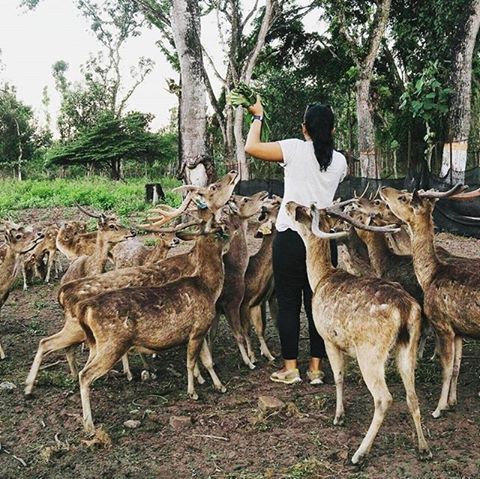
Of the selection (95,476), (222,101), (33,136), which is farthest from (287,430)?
(33,136)

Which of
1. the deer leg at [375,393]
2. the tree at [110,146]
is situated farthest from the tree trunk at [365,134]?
the tree at [110,146]

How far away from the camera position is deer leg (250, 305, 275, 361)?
645 cm

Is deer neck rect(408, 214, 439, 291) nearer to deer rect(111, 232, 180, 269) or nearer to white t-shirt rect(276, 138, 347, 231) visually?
white t-shirt rect(276, 138, 347, 231)

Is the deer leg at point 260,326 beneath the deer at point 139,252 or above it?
beneath

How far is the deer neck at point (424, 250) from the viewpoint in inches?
213

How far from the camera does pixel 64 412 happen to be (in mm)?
5180

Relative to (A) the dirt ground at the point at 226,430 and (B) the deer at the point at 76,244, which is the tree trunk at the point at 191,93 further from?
(A) the dirt ground at the point at 226,430

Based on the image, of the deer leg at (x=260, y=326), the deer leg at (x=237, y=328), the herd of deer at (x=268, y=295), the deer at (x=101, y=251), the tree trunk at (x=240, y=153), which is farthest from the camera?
the tree trunk at (x=240, y=153)

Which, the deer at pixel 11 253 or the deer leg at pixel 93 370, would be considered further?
the deer at pixel 11 253

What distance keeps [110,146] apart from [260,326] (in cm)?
3092

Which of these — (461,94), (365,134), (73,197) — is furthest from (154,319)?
(73,197)

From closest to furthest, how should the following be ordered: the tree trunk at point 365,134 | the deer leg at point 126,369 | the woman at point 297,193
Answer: the woman at point 297,193 < the deer leg at point 126,369 < the tree trunk at point 365,134

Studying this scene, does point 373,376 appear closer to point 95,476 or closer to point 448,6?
point 95,476

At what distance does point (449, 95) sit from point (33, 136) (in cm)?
3682
